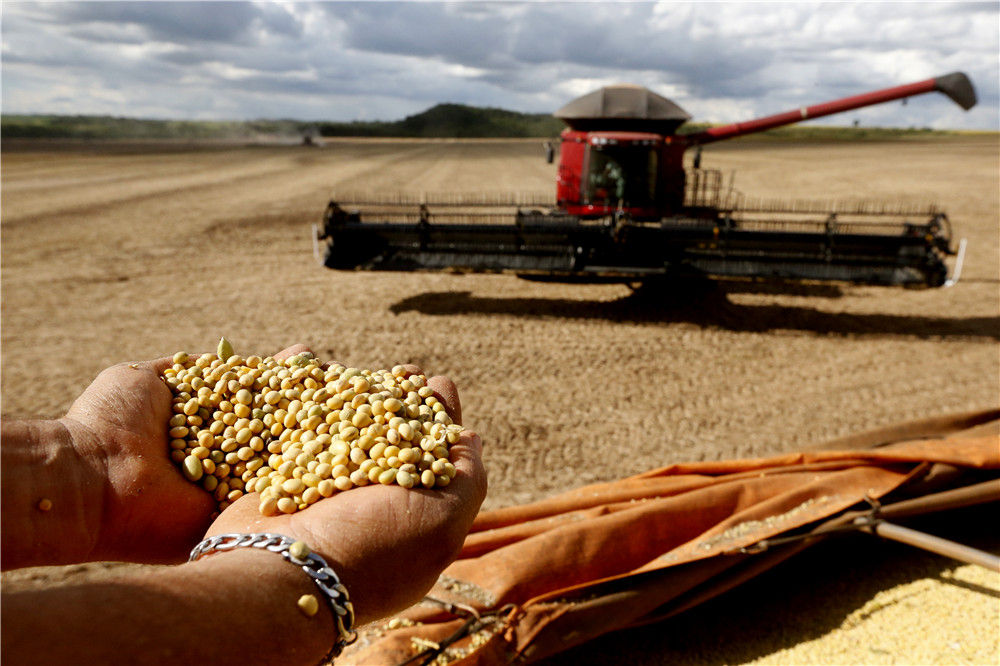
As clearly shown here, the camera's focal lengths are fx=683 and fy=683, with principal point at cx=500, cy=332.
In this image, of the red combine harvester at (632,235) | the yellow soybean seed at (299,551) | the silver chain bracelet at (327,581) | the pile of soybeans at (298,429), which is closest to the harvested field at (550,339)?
the red combine harvester at (632,235)

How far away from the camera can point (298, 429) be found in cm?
224

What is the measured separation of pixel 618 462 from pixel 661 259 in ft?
14.3

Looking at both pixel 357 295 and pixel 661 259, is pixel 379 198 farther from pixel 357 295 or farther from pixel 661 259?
pixel 661 259

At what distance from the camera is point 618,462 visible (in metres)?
5.40

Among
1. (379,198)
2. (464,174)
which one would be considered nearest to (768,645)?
(379,198)

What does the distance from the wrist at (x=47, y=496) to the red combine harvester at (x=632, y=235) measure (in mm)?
7128

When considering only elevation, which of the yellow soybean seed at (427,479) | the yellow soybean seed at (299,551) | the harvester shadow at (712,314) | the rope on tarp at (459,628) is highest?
the yellow soybean seed at (427,479)

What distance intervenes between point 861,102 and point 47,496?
11842mm

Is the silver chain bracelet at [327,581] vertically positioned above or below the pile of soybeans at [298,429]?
below

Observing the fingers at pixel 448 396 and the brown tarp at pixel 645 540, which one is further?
the brown tarp at pixel 645 540

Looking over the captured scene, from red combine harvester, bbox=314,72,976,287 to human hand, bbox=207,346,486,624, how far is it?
726cm

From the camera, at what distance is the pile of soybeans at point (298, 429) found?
6.14 feet

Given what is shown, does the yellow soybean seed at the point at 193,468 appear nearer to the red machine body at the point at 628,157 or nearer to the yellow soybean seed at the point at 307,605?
the yellow soybean seed at the point at 307,605

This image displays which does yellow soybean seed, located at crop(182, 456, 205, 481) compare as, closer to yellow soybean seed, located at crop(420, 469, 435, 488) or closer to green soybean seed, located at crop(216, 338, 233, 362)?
green soybean seed, located at crop(216, 338, 233, 362)
